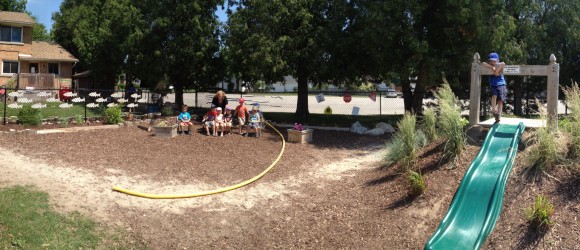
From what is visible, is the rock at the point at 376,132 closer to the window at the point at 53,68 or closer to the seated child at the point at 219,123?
the seated child at the point at 219,123

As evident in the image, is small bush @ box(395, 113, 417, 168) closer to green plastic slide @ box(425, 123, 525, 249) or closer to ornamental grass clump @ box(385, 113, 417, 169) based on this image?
ornamental grass clump @ box(385, 113, 417, 169)

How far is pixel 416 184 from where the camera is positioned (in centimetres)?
754

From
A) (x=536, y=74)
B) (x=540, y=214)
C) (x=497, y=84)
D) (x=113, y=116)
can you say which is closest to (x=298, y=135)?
(x=497, y=84)

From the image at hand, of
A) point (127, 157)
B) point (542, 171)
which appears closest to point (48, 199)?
point (127, 157)

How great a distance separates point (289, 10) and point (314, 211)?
36.4 ft

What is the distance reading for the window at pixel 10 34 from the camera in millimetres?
32219

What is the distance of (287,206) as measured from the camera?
827 cm

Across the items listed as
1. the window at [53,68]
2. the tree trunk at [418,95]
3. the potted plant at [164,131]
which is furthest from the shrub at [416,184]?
the window at [53,68]

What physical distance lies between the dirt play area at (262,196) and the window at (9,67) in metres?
24.3

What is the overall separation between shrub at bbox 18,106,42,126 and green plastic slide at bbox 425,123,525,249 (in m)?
12.0

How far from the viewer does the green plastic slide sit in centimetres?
602

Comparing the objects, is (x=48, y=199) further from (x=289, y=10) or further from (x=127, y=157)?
(x=289, y=10)

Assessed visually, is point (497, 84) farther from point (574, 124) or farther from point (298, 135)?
point (298, 135)

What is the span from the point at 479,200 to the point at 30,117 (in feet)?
40.8
